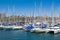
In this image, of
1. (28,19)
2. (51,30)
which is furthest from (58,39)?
(28,19)

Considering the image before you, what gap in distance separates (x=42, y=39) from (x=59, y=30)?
8730 millimetres

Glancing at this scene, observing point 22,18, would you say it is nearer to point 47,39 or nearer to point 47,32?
point 47,32

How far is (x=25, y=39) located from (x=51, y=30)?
30.9ft

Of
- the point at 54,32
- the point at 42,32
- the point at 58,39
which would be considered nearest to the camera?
the point at 58,39

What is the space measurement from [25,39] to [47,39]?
4426mm

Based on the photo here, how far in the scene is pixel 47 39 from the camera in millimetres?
35000

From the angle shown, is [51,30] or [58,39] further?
[51,30]

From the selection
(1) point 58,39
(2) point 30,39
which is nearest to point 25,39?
(2) point 30,39

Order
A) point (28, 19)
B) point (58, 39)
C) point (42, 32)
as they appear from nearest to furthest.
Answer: point (58, 39) → point (42, 32) → point (28, 19)

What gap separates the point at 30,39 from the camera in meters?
35.1

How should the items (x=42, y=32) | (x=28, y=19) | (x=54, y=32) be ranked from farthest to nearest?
(x=28, y=19) < (x=42, y=32) < (x=54, y=32)

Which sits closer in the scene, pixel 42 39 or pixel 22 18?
pixel 42 39

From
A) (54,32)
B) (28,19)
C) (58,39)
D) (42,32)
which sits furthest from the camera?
(28,19)

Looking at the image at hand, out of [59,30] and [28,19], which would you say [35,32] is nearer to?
[59,30]
